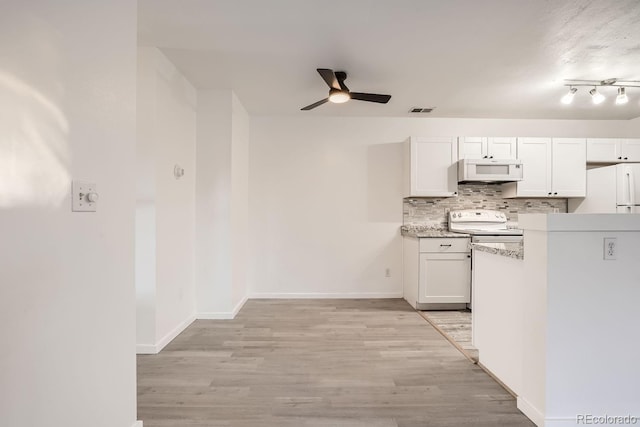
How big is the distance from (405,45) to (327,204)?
2329 mm

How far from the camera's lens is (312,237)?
4.43 m

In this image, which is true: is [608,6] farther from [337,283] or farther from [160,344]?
[160,344]

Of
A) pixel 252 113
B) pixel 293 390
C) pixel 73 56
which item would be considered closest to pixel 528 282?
pixel 293 390

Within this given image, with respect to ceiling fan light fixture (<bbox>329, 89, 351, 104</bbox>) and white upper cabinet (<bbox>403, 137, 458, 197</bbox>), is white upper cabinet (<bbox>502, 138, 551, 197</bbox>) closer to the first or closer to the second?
white upper cabinet (<bbox>403, 137, 458, 197</bbox>)

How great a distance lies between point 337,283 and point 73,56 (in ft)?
12.4

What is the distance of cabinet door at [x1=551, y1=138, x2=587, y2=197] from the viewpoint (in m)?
4.15

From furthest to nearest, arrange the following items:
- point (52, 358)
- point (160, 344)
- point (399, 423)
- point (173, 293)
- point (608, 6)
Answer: point (173, 293) → point (160, 344) → point (608, 6) → point (399, 423) → point (52, 358)

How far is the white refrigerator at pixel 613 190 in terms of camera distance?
154 inches

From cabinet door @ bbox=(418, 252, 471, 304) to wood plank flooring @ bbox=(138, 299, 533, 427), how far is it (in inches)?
24.1

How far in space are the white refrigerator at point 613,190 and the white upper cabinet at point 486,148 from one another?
1.14 meters

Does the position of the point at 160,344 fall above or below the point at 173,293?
below

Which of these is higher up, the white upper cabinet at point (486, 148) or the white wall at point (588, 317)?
the white upper cabinet at point (486, 148)

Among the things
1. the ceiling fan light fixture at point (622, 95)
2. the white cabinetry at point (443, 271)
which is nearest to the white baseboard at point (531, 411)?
the white cabinetry at point (443, 271)

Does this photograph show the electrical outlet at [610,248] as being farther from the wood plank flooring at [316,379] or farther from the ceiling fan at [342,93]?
the ceiling fan at [342,93]
